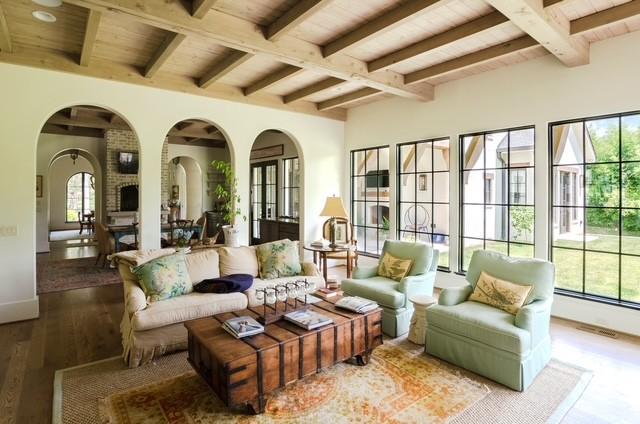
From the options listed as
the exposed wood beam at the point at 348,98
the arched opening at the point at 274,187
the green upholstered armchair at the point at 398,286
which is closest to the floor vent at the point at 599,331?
the green upholstered armchair at the point at 398,286

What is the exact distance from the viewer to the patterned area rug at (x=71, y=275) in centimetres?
548

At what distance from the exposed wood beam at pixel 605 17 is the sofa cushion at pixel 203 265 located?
13.9ft

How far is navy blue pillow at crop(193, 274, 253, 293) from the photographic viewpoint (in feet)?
11.6

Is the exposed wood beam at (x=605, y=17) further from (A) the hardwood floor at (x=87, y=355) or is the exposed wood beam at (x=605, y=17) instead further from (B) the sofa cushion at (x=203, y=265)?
(B) the sofa cushion at (x=203, y=265)

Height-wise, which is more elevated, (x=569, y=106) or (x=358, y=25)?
(x=358, y=25)

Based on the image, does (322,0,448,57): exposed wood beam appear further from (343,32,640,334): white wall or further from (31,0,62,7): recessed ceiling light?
(31,0,62,7): recessed ceiling light

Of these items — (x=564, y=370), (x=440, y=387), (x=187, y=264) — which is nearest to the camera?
(x=440, y=387)

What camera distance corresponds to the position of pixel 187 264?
147 inches

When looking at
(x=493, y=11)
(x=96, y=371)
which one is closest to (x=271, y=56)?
(x=493, y=11)

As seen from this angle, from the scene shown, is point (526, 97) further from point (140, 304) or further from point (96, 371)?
point (96, 371)

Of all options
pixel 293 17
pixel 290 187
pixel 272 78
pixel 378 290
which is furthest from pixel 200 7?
pixel 290 187

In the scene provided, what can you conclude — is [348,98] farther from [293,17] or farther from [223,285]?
[223,285]

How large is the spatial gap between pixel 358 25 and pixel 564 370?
3545mm

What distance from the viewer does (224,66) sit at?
4352 mm
